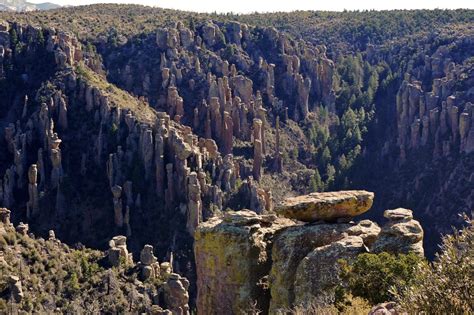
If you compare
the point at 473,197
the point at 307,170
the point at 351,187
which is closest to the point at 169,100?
the point at 307,170

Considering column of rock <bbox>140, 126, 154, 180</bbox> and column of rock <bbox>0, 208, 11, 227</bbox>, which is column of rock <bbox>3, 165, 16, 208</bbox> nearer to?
column of rock <bbox>140, 126, 154, 180</bbox>

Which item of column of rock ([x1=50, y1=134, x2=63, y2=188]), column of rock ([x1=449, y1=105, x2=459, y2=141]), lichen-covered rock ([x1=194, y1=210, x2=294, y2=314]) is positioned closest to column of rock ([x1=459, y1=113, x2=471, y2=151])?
column of rock ([x1=449, y1=105, x2=459, y2=141])

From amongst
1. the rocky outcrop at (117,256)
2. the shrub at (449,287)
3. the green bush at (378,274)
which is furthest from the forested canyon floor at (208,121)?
the shrub at (449,287)

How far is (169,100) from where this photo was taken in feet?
297

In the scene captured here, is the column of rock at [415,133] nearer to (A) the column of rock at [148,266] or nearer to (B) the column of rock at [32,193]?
(B) the column of rock at [32,193]

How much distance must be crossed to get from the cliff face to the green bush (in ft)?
5.25

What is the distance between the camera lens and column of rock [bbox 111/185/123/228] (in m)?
66.8

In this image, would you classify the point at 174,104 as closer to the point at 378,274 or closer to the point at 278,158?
the point at 278,158

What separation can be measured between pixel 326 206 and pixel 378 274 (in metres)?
5.21

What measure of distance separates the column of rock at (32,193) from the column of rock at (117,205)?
24.2ft

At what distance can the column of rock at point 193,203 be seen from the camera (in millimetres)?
66688

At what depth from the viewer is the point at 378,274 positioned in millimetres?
21141

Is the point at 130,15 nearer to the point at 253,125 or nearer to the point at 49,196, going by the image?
the point at 253,125

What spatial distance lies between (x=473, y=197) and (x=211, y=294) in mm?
55901
